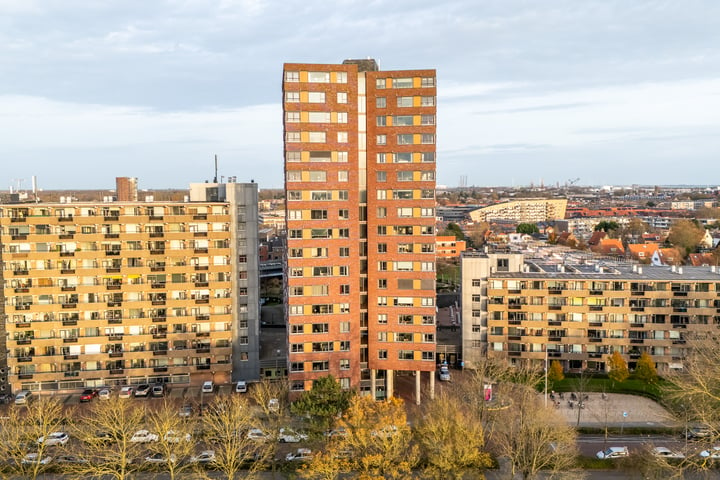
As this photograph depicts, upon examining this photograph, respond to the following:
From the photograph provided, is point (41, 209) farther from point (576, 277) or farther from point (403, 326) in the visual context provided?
point (576, 277)

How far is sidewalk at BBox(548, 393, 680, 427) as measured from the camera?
65.5m

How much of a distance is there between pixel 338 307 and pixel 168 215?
26.2 m

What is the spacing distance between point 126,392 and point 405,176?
4454 centimetres

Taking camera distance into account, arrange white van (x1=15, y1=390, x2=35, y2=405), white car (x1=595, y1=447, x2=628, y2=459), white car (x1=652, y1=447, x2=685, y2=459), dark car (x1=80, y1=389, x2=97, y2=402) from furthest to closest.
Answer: dark car (x1=80, y1=389, x2=97, y2=402) < white van (x1=15, y1=390, x2=35, y2=405) < white car (x1=595, y1=447, x2=628, y2=459) < white car (x1=652, y1=447, x2=685, y2=459)

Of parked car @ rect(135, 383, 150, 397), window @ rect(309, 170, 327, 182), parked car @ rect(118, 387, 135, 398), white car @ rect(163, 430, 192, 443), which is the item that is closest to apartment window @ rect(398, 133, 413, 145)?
window @ rect(309, 170, 327, 182)

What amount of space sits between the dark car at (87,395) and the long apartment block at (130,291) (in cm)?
156

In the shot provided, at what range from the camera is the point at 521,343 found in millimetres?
79875

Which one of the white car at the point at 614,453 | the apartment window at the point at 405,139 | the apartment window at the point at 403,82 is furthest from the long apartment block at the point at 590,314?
the apartment window at the point at 403,82

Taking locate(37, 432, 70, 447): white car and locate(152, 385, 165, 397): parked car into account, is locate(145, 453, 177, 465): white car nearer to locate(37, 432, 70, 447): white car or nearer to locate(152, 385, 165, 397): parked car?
locate(37, 432, 70, 447): white car

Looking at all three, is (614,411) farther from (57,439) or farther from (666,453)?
(57,439)

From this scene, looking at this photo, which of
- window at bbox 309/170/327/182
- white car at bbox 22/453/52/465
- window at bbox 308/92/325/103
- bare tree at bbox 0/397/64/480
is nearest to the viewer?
bare tree at bbox 0/397/64/480

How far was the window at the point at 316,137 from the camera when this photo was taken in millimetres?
66188

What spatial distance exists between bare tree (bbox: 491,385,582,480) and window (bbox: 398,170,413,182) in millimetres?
27913

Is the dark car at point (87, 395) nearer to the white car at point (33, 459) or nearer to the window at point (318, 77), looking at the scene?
the white car at point (33, 459)
